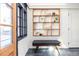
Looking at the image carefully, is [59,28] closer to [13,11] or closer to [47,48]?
[47,48]

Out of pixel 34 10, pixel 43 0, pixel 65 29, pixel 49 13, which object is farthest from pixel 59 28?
pixel 43 0

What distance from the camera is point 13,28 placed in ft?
8.75

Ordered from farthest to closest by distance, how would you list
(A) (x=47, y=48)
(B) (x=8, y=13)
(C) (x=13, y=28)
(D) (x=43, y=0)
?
1. (A) (x=47, y=48)
2. (C) (x=13, y=28)
3. (B) (x=8, y=13)
4. (D) (x=43, y=0)

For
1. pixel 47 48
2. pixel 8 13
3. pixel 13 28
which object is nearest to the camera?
pixel 8 13

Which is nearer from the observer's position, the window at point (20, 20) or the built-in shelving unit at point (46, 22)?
the window at point (20, 20)

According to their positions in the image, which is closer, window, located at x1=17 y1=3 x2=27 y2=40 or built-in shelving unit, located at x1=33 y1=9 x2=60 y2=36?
window, located at x1=17 y1=3 x2=27 y2=40

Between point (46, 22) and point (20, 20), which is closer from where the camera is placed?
point (20, 20)

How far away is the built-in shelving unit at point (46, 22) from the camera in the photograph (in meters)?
7.36

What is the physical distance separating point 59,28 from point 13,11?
16.2ft

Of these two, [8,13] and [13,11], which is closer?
[8,13]

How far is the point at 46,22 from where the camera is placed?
7.43 m

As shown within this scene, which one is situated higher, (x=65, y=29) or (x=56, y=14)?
(x=56, y=14)

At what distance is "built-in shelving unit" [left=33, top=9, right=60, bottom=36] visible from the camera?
290 inches

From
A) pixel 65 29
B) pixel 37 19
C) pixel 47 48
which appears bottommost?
pixel 47 48
